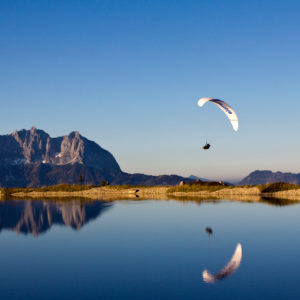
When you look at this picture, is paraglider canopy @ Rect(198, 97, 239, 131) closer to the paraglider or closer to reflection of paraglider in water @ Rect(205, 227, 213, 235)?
the paraglider

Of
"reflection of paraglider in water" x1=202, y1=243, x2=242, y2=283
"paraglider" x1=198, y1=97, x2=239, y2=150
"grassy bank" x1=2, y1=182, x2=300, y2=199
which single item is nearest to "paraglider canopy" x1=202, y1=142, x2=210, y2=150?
"paraglider" x1=198, y1=97, x2=239, y2=150

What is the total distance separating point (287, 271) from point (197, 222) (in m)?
22.4

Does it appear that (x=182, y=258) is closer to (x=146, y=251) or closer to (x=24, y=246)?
(x=146, y=251)

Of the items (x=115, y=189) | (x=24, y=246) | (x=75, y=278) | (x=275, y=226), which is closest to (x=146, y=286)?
(x=75, y=278)

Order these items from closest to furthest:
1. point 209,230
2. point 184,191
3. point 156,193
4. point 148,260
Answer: point 148,260
point 209,230
point 184,191
point 156,193

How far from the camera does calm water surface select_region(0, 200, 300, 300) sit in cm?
1778

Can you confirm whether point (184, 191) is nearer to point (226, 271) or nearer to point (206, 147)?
point (206, 147)

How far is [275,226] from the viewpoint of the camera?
39.7 m

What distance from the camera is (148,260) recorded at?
24344 millimetres

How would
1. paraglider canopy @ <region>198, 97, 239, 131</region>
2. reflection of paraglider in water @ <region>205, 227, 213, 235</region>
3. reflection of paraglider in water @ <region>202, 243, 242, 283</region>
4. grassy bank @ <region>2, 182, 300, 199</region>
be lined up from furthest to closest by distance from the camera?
1. grassy bank @ <region>2, 182, 300, 199</region>
2. paraglider canopy @ <region>198, 97, 239, 131</region>
3. reflection of paraglider in water @ <region>205, 227, 213, 235</region>
4. reflection of paraglider in water @ <region>202, 243, 242, 283</region>

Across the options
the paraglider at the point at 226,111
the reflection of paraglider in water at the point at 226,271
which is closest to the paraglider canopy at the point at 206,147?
the paraglider at the point at 226,111

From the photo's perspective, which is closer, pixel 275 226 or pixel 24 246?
pixel 24 246

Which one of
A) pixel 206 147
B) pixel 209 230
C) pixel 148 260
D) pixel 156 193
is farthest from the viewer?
pixel 156 193

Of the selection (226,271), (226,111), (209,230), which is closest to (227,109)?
(226,111)
